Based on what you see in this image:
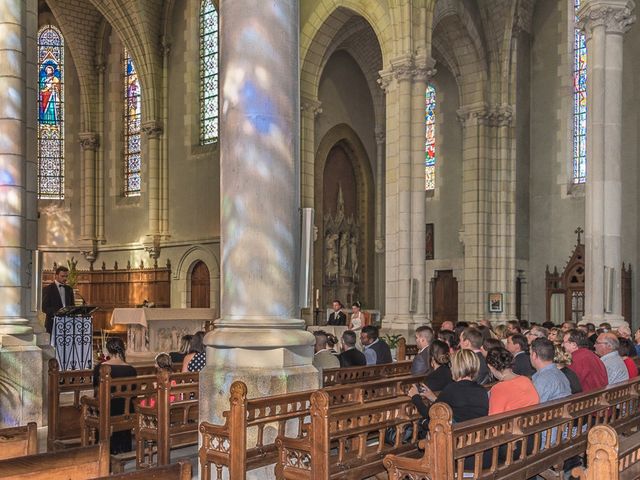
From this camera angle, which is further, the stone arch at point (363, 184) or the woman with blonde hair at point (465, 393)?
the stone arch at point (363, 184)

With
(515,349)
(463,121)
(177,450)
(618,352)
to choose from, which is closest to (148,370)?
(177,450)

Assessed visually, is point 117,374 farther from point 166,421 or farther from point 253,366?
point 253,366

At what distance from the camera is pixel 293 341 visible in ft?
18.7

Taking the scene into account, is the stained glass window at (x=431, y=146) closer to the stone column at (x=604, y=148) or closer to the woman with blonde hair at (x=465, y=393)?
the stone column at (x=604, y=148)

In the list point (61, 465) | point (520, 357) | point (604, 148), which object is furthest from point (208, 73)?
point (61, 465)

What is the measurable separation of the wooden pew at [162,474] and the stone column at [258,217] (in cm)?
259

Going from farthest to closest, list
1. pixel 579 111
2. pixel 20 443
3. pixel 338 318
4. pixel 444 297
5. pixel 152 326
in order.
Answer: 1. pixel 444 297
2. pixel 579 111
3. pixel 338 318
4. pixel 152 326
5. pixel 20 443

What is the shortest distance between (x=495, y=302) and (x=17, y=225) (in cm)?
1453

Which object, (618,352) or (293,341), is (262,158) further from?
(618,352)

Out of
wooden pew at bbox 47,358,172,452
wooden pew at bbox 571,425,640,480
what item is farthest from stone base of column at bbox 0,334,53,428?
wooden pew at bbox 571,425,640,480

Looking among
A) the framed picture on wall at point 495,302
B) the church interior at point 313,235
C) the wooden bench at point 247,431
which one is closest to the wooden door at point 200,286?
the church interior at point 313,235

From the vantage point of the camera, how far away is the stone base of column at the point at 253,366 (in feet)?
18.2

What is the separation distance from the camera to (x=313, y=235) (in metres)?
6.57

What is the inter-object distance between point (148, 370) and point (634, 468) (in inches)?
254
